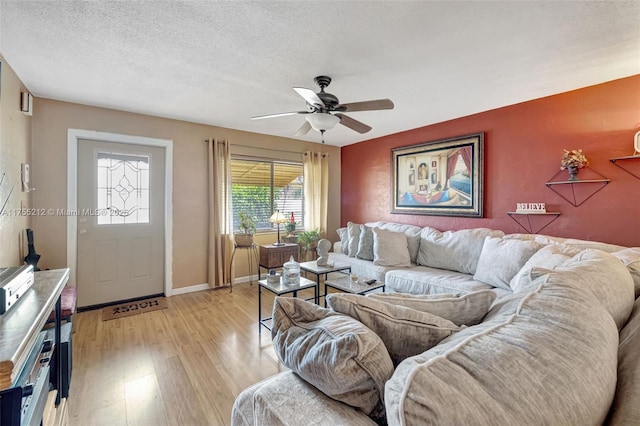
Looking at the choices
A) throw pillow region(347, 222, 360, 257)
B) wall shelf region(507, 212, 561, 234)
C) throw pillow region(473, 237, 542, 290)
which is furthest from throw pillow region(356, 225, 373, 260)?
wall shelf region(507, 212, 561, 234)

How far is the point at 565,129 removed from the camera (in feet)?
9.41

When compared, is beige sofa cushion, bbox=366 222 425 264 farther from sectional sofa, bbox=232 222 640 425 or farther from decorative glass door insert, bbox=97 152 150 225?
decorative glass door insert, bbox=97 152 150 225

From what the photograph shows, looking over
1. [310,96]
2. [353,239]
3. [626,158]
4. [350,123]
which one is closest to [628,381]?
[310,96]

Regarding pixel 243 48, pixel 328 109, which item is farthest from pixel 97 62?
pixel 328 109

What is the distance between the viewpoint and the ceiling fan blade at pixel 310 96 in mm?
2045

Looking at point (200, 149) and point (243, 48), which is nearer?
point (243, 48)

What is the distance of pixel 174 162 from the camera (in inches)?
152

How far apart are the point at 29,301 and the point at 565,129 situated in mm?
4290

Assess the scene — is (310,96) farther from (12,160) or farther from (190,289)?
(190,289)

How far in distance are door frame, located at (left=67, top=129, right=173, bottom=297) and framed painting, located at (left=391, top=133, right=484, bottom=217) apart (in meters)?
3.35

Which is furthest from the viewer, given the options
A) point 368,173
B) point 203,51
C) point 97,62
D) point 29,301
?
point 368,173

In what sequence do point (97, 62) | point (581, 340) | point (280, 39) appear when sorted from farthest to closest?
1. point (97, 62)
2. point (280, 39)
3. point (581, 340)

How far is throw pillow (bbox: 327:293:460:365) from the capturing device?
0.85 meters

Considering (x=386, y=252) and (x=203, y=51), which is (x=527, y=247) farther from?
(x=203, y=51)
